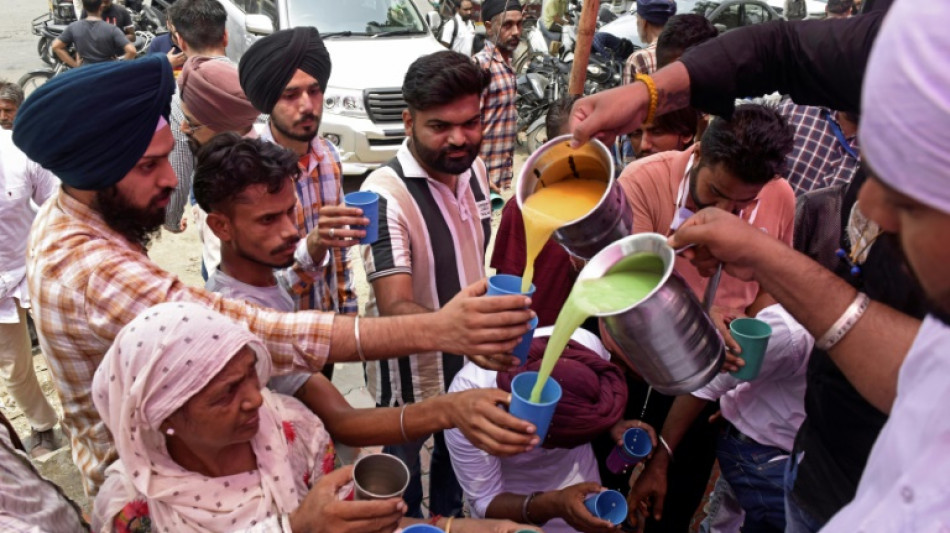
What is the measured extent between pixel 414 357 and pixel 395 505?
1.40m

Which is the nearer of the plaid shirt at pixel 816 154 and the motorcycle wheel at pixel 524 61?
the plaid shirt at pixel 816 154

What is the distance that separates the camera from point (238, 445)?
6.67 ft

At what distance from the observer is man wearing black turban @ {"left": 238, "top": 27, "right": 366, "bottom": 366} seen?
150 inches

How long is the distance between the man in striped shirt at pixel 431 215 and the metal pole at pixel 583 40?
104 centimetres

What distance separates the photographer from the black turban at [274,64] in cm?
400

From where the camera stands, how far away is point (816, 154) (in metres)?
4.32

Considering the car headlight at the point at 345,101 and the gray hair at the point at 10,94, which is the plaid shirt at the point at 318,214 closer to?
the gray hair at the point at 10,94

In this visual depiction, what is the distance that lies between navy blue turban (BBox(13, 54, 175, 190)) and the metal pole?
103 inches

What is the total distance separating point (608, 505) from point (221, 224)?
1778 mm

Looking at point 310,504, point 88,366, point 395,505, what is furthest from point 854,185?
point 88,366

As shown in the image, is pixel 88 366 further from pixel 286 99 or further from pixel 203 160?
pixel 286 99

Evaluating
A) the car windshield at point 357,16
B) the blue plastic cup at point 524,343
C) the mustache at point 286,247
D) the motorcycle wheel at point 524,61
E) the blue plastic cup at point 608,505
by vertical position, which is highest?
the blue plastic cup at point 524,343

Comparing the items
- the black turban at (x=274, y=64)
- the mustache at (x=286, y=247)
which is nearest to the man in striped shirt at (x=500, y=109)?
the black turban at (x=274, y=64)

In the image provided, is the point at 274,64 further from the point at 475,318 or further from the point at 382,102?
the point at 382,102
